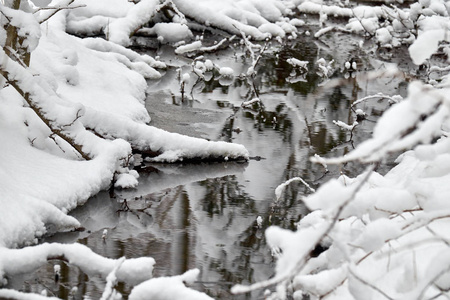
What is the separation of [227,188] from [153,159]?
0.81 meters

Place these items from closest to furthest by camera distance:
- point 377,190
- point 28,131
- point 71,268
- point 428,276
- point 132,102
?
1. point 428,276
2. point 377,190
3. point 71,268
4. point 28,131
5. point 132,102

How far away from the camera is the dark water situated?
448 cm

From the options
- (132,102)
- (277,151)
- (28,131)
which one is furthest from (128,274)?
(132,102)

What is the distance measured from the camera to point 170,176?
20.0 feet

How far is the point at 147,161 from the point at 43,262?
94.9 inches

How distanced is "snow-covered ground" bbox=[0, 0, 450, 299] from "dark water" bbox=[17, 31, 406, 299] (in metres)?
0.19

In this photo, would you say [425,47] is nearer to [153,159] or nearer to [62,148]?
[62,148]

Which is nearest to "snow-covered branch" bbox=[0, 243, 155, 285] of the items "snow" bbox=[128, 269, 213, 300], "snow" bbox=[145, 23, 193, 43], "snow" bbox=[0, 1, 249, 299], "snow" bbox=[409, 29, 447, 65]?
"snow" bbox=[0, 1, 249, 299]

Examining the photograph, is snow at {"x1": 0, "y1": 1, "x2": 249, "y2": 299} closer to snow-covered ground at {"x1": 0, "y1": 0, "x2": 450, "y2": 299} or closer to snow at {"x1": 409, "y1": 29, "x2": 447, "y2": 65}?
snow-covered ground at {"x1": 0, "y1": 0, "x2": 450, "y2": 299}

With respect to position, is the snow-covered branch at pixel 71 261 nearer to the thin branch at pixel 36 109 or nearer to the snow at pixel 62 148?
the snow at pixel 62 148

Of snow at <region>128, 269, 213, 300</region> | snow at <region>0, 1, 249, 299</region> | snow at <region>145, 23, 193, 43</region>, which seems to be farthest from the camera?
snow at <region>145, 23, 193, 43</region>

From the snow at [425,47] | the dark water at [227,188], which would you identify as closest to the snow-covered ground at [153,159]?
the snow at [425,47]

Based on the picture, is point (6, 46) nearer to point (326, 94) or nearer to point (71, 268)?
point (71, 268)

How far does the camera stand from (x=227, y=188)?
5.91 meters
